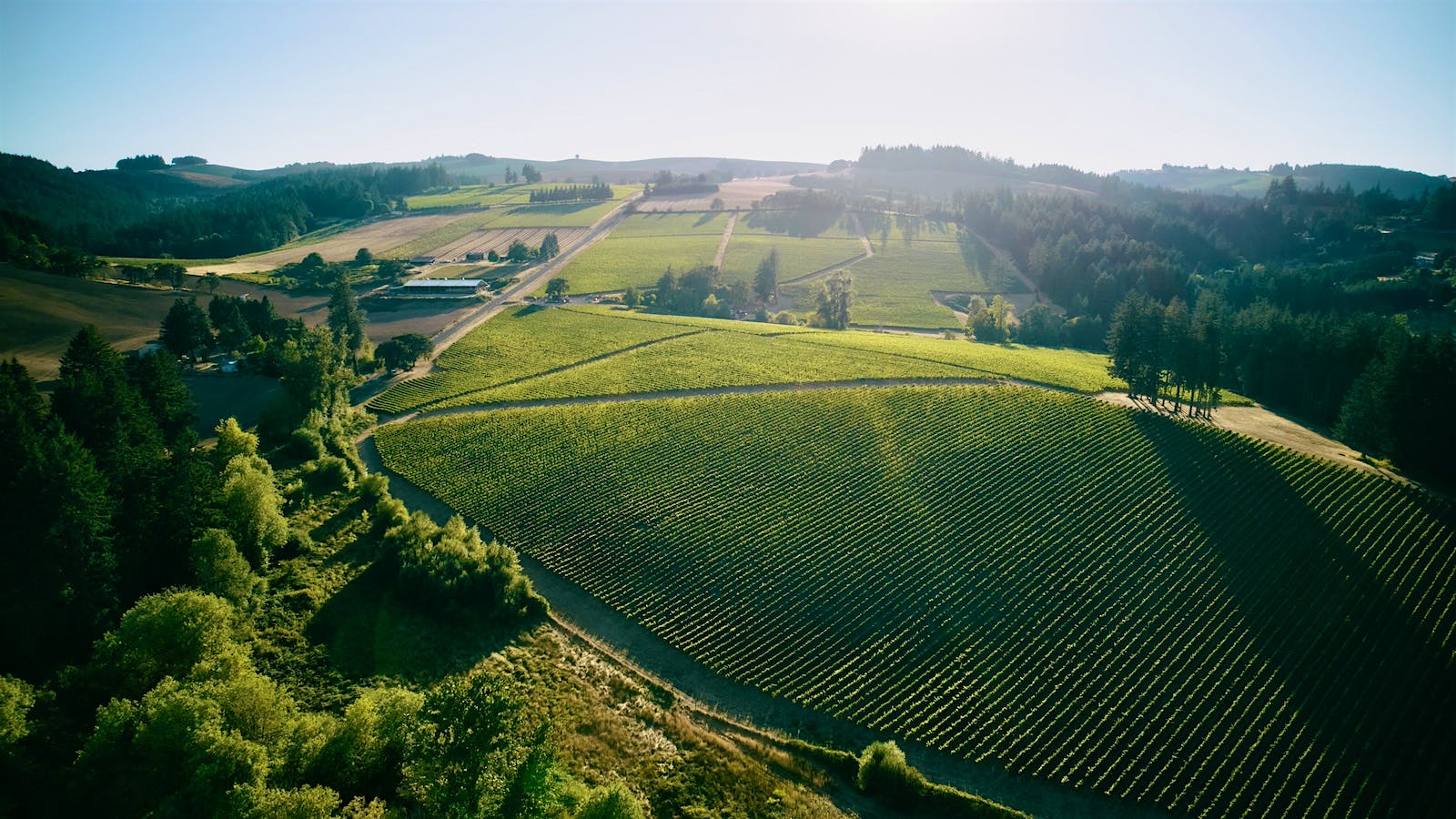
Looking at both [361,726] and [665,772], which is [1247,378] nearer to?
[665,772]

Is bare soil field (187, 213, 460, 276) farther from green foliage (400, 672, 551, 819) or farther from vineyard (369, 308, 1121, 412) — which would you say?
green foliage (400, 672, 551, 819)

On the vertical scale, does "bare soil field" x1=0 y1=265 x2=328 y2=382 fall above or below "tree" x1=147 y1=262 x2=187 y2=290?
below

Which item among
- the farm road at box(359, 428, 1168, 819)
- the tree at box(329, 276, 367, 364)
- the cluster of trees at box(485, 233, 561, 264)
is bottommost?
the farm road at box(359, 428, 1168, 819)

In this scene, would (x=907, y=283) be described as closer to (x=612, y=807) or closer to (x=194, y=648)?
(x=612, y=807)

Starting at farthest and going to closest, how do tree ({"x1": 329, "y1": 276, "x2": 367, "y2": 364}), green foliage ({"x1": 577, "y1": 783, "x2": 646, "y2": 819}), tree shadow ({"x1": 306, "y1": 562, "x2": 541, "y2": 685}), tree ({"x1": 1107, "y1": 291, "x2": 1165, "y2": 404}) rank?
tree ({"x1": 329, "y1": 276, "x2": 367, "y2": 364})
tree ({"x1": 1107, "y1": 291, "x2": 1165, "y2": 404})
tree shadow ({"x1": 306, "y1": 562, "x2": 541, "y2": 685})
green foliage ({"x1": 577, "y1": 783, "x2": 646, "y2": 819})

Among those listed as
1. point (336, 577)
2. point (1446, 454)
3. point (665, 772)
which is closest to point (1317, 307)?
point (1446, 454)

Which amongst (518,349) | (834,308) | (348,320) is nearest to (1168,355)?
(834,308)

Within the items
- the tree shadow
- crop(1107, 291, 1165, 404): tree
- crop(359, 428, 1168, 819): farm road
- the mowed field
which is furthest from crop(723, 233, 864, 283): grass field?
the tree shadow

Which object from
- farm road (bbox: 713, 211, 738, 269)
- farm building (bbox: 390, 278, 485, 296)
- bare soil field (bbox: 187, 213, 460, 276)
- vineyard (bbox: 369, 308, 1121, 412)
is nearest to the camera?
vineyard (bbox: 369, 308, 1121, 412)
